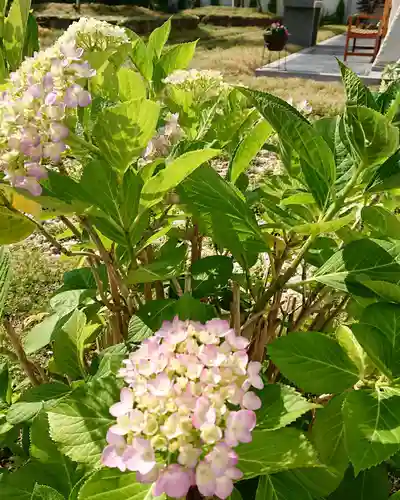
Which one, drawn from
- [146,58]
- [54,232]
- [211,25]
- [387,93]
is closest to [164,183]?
[387,93]

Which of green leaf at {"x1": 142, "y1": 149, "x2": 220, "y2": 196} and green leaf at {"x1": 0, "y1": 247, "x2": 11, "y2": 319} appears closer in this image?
green leaf at {"x1": 142, "y1": 149, "x2": 220, "y2": 196}

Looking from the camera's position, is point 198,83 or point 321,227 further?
point 198,83

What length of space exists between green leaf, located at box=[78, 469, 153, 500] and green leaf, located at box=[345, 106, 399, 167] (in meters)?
0.39

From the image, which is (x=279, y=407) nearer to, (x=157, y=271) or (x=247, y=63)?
(x=157, y=271)

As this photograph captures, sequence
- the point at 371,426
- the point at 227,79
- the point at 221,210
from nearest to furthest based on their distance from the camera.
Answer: the point at 371,426, the point at 221,210, the point at 227,79

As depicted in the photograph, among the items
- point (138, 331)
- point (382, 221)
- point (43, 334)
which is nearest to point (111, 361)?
point (138, 331)

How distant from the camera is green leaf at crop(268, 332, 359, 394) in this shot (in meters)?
0.63

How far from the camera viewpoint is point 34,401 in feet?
2.61

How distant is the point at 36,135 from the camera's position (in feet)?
1.88

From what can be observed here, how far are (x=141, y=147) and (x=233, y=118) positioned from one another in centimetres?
29

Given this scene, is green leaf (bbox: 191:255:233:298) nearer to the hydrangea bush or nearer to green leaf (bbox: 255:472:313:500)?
the hydrangea bush

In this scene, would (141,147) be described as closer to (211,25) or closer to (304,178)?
(304,178)

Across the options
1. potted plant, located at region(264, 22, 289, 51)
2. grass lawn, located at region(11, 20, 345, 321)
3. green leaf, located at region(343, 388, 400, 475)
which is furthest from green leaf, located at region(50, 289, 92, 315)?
potted plant, located at region(264, 22, 289, 51)

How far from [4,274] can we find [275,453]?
0.43 m
